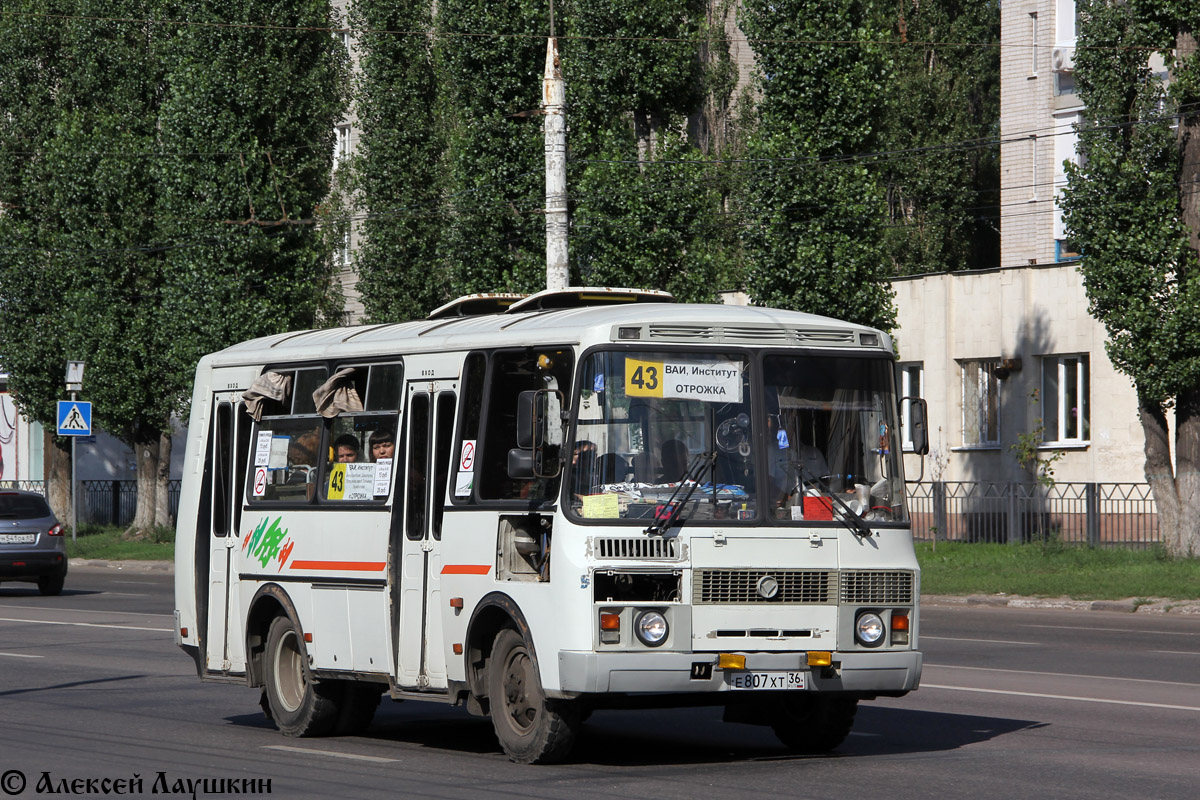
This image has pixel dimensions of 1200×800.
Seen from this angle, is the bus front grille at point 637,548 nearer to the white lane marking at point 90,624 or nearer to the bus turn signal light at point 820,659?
the bus turn signal light at point 820,659

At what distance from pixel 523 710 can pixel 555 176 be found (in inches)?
583

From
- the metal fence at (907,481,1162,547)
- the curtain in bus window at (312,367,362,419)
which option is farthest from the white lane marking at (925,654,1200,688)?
the metal fence at (907,481,1162,547)

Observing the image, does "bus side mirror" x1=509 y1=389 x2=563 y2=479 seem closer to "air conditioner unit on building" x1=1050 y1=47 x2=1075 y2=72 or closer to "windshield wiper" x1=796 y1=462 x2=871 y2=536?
"windshield wiper" x1=796 y1=462 x2=871 y2=536

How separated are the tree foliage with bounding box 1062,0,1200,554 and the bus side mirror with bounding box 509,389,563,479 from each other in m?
19.2

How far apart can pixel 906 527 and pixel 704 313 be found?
1.75 m

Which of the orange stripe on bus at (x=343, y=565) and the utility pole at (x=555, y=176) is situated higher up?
the utility pole at (x=555, y=176)

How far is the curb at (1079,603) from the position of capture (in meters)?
23.9

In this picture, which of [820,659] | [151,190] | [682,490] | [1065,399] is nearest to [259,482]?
[682,490]

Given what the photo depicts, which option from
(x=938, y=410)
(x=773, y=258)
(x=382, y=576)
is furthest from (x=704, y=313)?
(x=938, y=410)

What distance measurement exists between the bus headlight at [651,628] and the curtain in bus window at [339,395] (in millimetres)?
3169

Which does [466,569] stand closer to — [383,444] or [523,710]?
[523,710]

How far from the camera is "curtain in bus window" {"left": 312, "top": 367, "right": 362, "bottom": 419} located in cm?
1255

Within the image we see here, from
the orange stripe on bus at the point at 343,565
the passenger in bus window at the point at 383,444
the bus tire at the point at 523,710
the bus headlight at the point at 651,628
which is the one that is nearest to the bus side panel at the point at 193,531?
the orange stripe on bus at the point at 343,565

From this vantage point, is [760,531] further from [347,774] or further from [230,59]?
[230,59]
